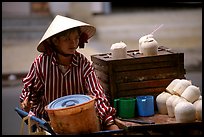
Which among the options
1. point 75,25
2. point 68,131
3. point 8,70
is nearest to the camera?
point 68,131

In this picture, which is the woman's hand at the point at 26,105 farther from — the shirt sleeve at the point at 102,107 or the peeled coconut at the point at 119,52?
the peeled coconut at the point at 119,52

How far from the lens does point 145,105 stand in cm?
290

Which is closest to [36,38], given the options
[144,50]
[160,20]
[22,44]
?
[22,44]

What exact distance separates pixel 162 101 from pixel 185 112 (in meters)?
0.32

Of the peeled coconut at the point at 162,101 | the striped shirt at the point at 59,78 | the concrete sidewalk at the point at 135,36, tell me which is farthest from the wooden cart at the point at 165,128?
the concrete sidewalk at the point at 135,36

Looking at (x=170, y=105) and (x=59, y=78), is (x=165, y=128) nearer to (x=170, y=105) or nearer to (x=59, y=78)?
(x=170, y=105)

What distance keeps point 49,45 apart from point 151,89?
0.80 meters

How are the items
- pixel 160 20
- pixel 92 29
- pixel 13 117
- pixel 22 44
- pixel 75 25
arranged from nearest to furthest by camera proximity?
pixel 75 25, pixel 92 29, pixel 13 117, pixel 22 44, pixel 160 20

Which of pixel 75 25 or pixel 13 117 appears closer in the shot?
pixel 75 25

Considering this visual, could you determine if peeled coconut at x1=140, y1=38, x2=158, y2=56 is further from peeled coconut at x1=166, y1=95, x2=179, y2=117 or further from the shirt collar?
the shirt collar

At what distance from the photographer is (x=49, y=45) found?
9.60ft

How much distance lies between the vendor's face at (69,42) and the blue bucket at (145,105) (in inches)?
22.5

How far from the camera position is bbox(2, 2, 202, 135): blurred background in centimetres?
825

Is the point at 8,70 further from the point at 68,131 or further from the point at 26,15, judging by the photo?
the point at 68,131
